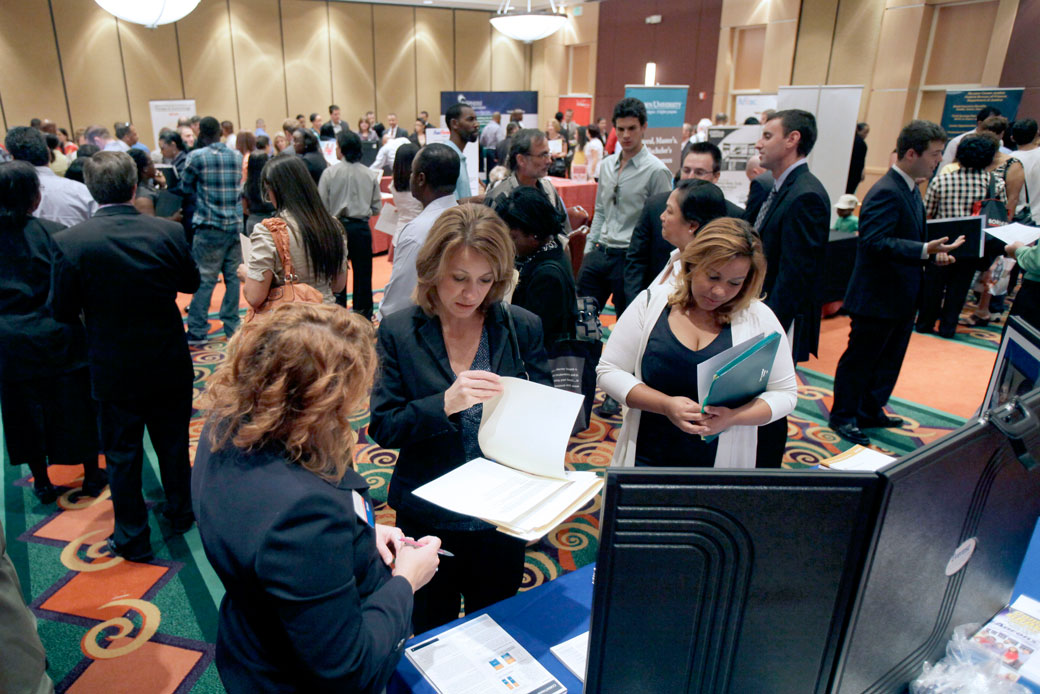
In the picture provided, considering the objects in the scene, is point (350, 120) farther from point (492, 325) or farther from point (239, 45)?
point (492, 325)

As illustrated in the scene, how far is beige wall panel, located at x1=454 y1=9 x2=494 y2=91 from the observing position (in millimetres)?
16328

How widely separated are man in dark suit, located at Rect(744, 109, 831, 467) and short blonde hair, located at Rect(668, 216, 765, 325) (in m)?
1.33

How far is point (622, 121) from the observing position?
3.91m

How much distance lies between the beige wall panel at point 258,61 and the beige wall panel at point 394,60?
2.23 metres

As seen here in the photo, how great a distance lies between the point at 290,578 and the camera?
872mm

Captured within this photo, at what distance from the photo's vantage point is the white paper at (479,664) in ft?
3.76

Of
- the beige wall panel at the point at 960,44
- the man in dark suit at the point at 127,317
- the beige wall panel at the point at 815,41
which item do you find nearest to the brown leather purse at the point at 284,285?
the man in dark suit at the point at 127,317

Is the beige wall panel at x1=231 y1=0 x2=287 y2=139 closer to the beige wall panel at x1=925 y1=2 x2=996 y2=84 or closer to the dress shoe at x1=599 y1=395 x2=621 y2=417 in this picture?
the beige wall panel at x1=925 y1=2 x2=996 y2=84

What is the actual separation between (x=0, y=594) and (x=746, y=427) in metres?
1.73

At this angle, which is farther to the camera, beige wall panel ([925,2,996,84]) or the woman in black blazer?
beige wall panel ([925,2,996,84])

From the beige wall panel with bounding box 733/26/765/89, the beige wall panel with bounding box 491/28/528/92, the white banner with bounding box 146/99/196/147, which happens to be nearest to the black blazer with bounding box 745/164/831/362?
the beige wall panel with bounding box 733/26/765/89

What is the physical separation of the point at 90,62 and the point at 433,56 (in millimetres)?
7261

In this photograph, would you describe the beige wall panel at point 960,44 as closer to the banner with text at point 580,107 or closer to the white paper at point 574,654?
the banner with text at point 580,107

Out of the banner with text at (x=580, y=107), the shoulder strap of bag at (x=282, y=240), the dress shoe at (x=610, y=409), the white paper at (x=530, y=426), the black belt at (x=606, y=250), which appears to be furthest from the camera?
the banner with text at (x=580, y=107)
